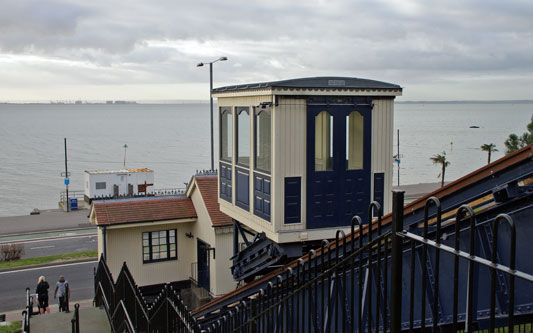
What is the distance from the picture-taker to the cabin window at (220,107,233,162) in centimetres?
1504

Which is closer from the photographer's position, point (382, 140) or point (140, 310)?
point (140, 310)

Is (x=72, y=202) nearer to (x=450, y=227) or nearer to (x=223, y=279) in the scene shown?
(x=223, y=279)

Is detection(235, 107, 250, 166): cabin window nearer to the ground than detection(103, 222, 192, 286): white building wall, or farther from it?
farther from it

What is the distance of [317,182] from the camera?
41.5 ft

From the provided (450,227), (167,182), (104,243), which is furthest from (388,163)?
(167,182)

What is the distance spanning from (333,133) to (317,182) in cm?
117

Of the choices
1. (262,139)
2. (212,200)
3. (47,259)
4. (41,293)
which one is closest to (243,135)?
(262,139)

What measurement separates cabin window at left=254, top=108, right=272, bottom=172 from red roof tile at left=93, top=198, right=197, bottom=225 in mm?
7901

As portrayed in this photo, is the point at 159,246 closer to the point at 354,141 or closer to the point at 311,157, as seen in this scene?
the point at 311,157

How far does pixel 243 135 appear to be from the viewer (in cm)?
1405

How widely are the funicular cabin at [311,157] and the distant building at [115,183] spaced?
120 feet

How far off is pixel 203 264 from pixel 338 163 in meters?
9.61

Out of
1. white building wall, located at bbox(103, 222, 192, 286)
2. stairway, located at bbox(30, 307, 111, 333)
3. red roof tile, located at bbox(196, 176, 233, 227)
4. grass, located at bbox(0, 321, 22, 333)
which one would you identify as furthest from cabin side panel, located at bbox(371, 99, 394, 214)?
grass, located at bbox(0, 321, 22, 333)

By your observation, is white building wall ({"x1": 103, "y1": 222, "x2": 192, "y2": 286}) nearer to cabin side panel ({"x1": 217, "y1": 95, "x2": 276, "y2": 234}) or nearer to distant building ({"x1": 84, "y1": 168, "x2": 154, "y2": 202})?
cabin side panel ({"x1": 217, "y1": 95, "x2": 276, "y2": 234})
